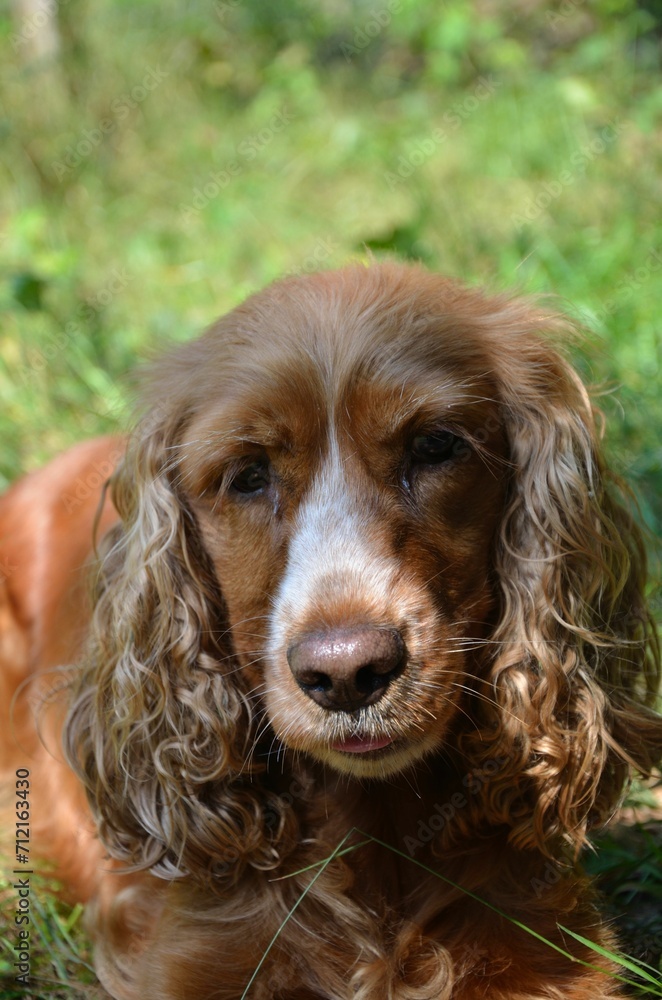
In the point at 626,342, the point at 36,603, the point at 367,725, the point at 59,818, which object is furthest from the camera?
the point at 626,342

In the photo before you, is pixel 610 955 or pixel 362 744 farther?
pixel 610 955

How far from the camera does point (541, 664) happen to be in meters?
2.60

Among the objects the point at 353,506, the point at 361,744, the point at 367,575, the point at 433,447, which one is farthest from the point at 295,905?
the point at 433,447

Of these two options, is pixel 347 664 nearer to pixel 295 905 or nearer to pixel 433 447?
pixel 433 447

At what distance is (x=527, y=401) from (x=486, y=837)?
1045 mm

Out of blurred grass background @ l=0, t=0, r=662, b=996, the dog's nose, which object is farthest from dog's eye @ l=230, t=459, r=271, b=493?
blurred grass background @ l=0, t=0, r=662, b=996

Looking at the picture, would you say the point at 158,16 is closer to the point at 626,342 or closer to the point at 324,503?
the point at 626,342

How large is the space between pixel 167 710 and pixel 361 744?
587mm

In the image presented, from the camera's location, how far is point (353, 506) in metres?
2.49

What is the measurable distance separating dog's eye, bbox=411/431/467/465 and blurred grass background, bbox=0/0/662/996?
182cm

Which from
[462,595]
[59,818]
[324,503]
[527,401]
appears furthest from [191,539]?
[59,818]

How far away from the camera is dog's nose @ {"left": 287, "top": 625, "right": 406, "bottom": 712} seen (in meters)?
2.27

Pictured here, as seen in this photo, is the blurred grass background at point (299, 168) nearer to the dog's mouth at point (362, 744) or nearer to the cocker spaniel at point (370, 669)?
the cocker spaniel at point (370, 669)

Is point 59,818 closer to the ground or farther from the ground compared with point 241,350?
closer to the ground
